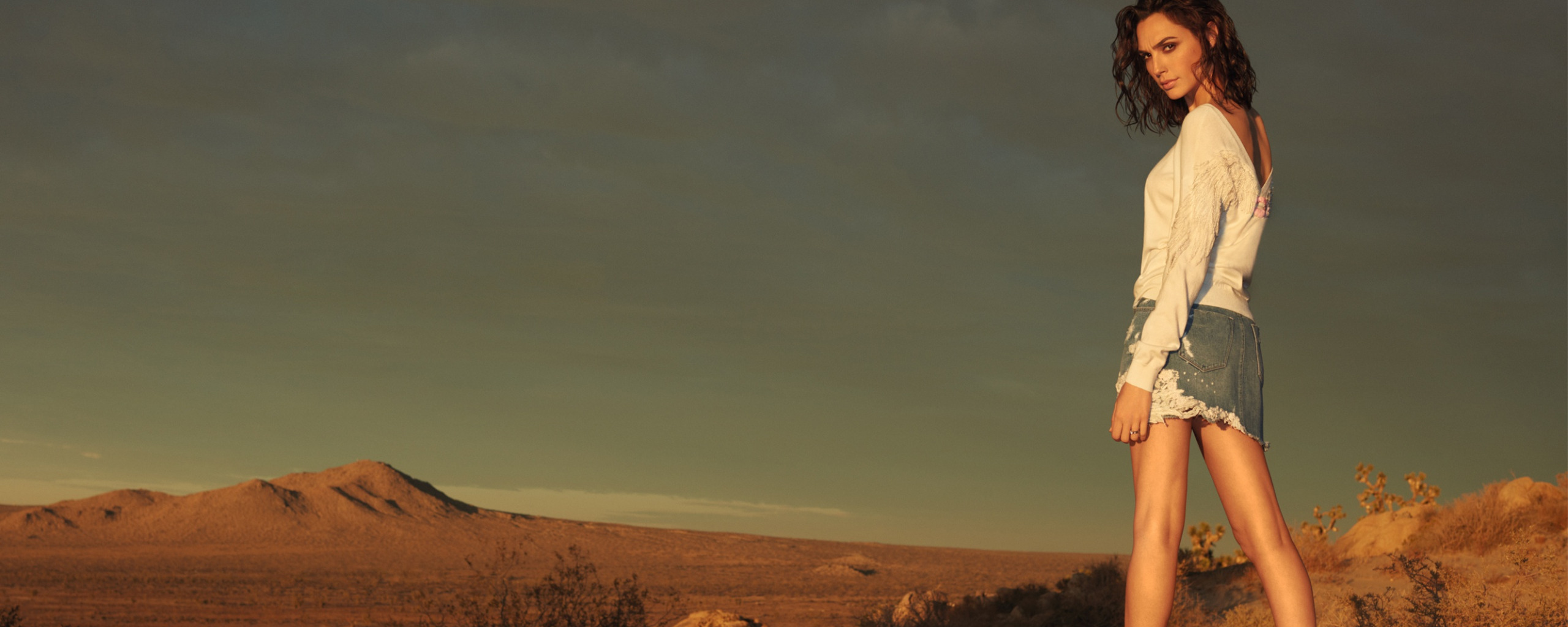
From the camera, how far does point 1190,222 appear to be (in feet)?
8.32

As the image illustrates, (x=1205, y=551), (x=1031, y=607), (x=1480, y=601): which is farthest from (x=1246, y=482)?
(x=1205, y=551)

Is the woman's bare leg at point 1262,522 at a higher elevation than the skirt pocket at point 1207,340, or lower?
lower

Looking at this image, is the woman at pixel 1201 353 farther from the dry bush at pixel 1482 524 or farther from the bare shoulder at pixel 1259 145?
the dry bush at pixel 1482 524

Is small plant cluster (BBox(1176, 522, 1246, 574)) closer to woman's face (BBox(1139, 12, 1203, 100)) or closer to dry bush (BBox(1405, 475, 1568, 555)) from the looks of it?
dry bush (BBox(1405, 475, 1568, 555))

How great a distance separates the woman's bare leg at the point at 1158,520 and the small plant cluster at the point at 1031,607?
5.96 m

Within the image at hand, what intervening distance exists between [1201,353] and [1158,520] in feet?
1.42

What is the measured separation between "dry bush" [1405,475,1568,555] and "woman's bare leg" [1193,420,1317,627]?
7153 millimetres

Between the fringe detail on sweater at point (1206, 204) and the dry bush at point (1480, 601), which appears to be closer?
A: the fringe detail on sweater at point (1206, 204)

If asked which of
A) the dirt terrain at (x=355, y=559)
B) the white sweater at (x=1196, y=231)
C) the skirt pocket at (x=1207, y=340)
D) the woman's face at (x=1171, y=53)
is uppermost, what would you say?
the woman's face at (x=1171, y=53)

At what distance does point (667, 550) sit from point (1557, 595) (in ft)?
164

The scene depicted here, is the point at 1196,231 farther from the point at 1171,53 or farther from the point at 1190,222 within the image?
the point at 1171,53

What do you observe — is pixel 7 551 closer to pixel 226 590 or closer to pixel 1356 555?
pixel 226 590

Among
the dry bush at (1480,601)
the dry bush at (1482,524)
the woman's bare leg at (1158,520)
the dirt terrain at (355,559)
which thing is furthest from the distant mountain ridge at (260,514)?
the woman's bare leg at (1158,520)

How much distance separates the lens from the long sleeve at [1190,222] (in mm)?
2475
